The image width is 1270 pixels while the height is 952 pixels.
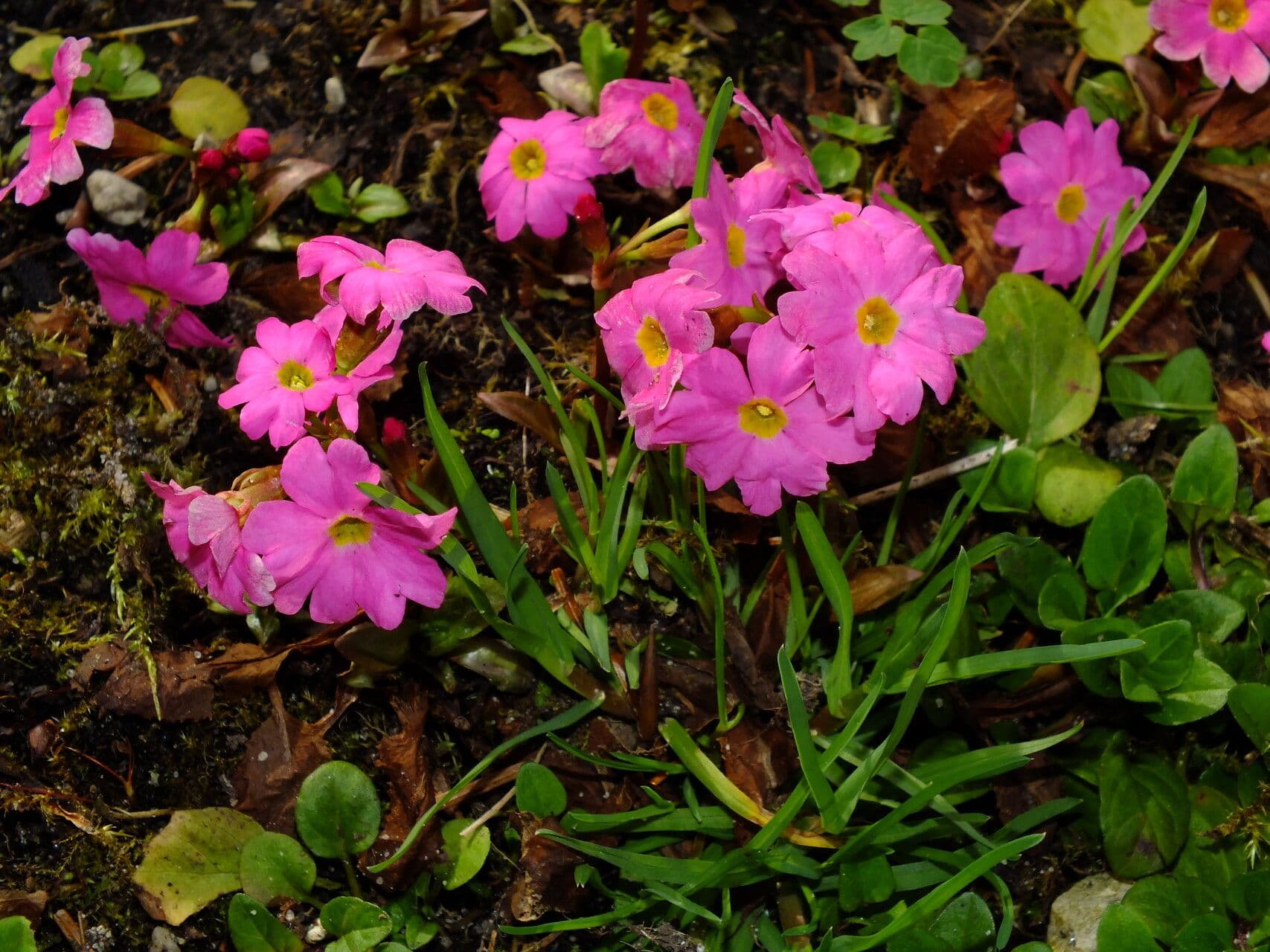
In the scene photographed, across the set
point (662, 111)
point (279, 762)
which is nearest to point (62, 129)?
point (662, 111)

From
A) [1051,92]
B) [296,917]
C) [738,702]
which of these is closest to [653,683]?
[738,702]

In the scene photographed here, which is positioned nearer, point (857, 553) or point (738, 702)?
point (738, 702)

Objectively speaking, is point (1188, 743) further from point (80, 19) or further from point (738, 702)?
point (80, 19)

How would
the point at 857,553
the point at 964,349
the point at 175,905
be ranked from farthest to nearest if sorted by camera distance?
the point at 857,553, the point at 175,905, the point at 964,349

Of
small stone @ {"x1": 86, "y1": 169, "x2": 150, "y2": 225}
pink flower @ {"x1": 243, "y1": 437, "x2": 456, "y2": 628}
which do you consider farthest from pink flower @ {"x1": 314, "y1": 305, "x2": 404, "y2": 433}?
small stone @ {"x1": 86, "y1": 169, "x2": 150, "y2": 225}

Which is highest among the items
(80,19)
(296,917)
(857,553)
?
(80,19)

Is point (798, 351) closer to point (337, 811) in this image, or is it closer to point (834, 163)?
point (834, 163)

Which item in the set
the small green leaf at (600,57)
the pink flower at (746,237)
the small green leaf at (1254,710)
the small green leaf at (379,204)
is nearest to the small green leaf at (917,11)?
the small green leaf at (600,57)
